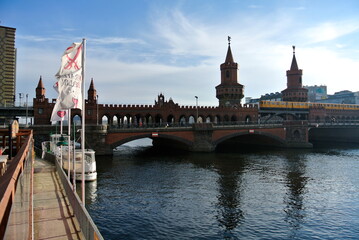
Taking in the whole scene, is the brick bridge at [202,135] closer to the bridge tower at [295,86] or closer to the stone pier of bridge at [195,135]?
the stone pier of bridge at [195,135]

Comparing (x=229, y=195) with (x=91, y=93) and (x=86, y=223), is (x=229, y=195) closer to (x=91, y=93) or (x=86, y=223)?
(x=86, y=223)

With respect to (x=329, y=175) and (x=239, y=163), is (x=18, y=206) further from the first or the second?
(x=239, y=163)

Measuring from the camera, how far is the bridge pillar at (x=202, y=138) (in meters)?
62.0

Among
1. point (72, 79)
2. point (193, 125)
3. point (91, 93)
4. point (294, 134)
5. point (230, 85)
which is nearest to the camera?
point (72, 79)

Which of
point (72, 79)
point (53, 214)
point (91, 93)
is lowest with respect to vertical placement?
point (53, 214)

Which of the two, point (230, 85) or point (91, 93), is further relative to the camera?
point (230, 85)

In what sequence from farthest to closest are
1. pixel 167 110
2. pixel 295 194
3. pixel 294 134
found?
pixel 294 134
pixel 167 110
pixel 295 194

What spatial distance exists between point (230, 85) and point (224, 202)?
2748 inches

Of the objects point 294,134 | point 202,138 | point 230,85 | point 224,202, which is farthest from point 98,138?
point 294,134

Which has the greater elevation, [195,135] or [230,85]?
[230,85]

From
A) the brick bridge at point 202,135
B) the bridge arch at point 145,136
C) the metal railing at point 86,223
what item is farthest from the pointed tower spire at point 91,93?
A: the metal railing at point 86,223

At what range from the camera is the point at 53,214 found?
14414 millimetres

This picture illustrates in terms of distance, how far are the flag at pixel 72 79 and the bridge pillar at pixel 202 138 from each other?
46783 mm

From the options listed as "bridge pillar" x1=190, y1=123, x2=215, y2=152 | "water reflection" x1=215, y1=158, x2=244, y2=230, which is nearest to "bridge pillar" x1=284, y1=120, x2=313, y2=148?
"bridge pillar" x1=190, y1=123, x2=215, y2=152
